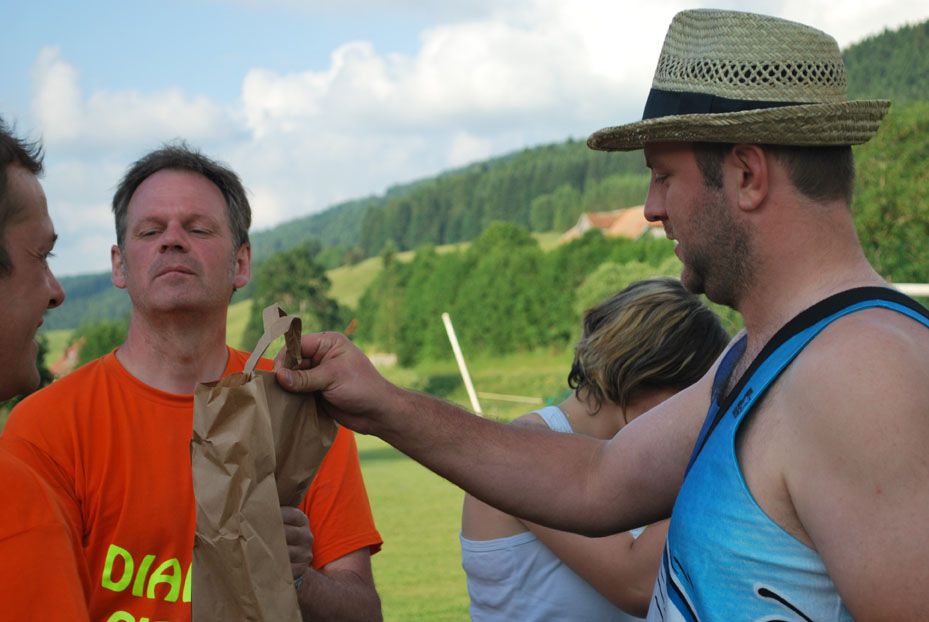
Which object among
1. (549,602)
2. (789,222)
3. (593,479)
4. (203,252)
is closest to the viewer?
(789,222)

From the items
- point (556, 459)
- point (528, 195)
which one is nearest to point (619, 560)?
point (556, 459)

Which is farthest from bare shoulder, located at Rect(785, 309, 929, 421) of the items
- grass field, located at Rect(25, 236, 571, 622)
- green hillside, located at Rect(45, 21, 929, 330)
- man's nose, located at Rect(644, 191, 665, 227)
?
green hillside, located at Rect(45, 21, 929, 330)

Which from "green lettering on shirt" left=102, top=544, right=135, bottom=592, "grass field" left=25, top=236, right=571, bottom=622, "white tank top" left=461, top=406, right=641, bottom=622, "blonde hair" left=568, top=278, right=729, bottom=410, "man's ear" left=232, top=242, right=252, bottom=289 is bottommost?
Result: "grass field" left=25, top=236, right=571, bottom=622

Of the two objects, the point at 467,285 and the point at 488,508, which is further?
the point at 467,285

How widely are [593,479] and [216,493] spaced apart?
1.07 metres

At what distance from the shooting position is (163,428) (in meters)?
3.25

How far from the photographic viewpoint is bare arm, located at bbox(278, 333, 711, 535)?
9.10 feet

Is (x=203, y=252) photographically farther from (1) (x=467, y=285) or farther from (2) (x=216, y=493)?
(1) (x=467, y=285)

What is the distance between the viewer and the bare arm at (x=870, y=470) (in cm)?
180

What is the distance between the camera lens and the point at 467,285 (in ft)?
281

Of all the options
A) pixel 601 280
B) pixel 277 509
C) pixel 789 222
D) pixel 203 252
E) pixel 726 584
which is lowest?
pixel 601 280

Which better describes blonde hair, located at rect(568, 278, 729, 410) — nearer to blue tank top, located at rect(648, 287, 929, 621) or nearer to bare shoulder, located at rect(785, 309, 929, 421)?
blue tank top, located at rect(648, 287, 929, 621)

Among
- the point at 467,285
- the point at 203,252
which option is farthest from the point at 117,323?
the point at 203,252

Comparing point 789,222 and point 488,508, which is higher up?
point 789,222
